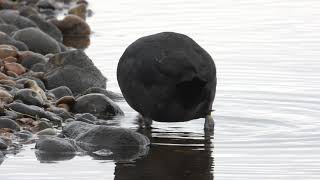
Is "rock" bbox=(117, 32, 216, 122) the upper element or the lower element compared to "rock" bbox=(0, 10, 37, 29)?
upper

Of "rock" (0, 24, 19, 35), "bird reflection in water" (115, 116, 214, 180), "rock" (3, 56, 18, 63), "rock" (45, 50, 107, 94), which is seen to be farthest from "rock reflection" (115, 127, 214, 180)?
"rock" (0, 24, 19, 35)

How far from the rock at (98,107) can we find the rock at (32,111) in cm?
59

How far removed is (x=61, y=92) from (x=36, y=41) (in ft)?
8.93

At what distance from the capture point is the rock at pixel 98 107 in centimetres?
1229

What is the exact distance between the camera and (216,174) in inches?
377

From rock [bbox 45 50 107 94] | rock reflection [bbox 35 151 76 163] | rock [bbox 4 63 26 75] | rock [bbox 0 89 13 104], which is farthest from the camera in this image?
rock [bbox 4 63 26 75]

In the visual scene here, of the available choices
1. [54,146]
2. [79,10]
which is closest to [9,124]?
[54,146]

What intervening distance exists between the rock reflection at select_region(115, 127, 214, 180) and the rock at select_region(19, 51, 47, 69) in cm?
373

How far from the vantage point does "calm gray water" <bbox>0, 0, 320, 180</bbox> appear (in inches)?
381

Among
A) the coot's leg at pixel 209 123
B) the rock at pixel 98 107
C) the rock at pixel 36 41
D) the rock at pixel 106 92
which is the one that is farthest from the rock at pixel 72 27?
the coot's leg at pixel 209 123

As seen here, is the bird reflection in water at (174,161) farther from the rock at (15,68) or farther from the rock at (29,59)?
the rock at (29,59)

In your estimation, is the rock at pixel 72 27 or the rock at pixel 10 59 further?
the rock at pixel 72 27

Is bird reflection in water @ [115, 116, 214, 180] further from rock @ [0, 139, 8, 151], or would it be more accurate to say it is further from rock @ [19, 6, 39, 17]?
rock @ [19, 6, 39, 17]

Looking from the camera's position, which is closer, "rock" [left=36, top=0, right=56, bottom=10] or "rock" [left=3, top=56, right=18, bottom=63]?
"rock" [left=3, top=56, right=18, bottom=63]
